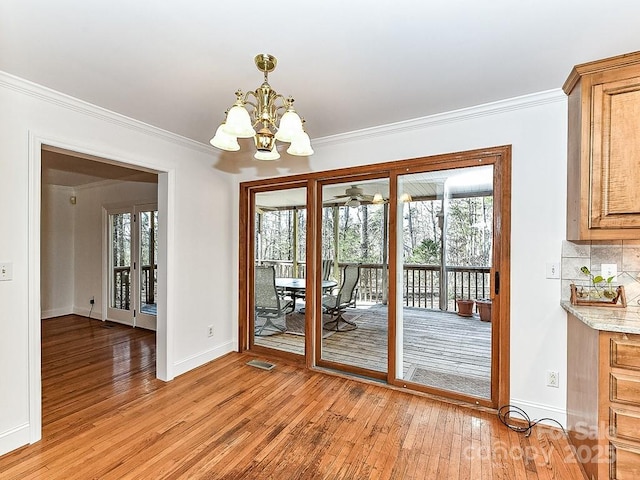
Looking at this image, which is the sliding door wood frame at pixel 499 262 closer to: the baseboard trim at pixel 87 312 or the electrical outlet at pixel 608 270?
the electrical outlet at pixel 608 270

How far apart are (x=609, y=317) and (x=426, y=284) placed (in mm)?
1339

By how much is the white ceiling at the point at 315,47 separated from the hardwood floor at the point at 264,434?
2.44 meters

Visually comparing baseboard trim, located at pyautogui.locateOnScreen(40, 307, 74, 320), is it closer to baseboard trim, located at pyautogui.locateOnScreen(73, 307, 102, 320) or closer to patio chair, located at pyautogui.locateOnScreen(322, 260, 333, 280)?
baseboard trim, located at pyautogui.locateOnScreen(73, 307, 102, 320)

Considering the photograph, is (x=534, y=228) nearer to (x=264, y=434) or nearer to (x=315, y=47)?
(x=315, y=47)

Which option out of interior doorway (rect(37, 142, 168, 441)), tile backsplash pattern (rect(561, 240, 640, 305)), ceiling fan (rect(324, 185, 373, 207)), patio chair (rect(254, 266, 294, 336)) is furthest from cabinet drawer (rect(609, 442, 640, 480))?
interior doorway (rect(37, 142, 168, 441))

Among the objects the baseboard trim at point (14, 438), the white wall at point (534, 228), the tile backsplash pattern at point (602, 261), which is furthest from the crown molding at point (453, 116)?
the baseboard trim at point (14, 438)

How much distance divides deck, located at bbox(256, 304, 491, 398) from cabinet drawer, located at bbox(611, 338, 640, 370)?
41.2 inches

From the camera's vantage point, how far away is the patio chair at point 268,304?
3875 millimetres

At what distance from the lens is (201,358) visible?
139 inches

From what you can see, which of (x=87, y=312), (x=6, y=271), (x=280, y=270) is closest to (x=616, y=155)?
(x=280, y=270)

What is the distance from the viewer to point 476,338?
2775 millimetres

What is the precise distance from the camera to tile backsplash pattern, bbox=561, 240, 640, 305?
212 cm

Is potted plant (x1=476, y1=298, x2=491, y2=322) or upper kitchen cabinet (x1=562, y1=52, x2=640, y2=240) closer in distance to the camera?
upper kitchen cabinet (x1=562, y1=52, x2=640, y2=240)

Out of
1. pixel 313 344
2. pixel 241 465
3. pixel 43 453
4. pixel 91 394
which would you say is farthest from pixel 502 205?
pixel 91 394
